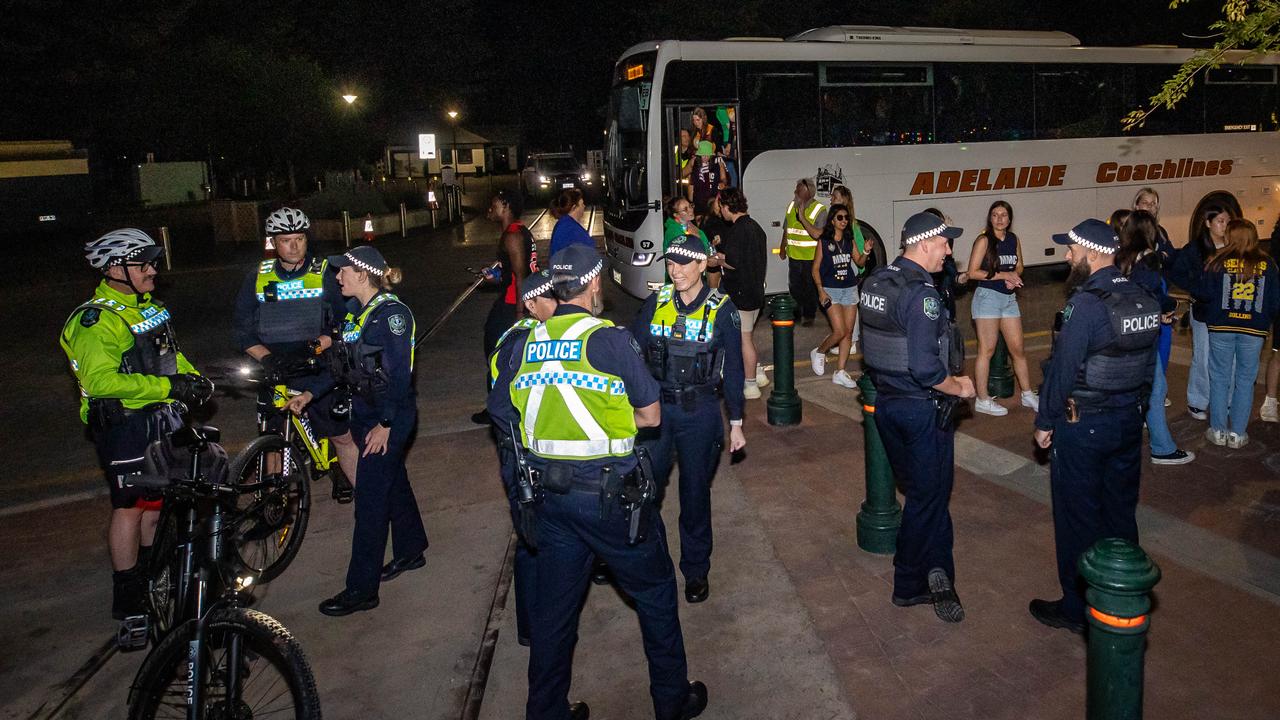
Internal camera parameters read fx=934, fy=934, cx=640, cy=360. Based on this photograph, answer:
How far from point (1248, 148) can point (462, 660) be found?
17943 mm

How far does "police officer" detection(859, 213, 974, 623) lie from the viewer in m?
4.49

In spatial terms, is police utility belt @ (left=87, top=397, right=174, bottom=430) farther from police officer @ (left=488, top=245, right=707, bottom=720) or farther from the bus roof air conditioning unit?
the bus roof air conditioning unit

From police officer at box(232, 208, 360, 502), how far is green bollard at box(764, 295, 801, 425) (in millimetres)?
3533

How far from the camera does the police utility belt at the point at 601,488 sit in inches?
141

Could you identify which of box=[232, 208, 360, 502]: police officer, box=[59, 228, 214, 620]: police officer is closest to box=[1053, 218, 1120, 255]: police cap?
box=[232, 208, 360, 502]: police officer

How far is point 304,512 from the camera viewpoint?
5844mm

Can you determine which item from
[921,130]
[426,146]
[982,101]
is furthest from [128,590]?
[426,146]

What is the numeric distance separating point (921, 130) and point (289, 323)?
11.1 m

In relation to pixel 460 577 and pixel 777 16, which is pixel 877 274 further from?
pixel 777 16

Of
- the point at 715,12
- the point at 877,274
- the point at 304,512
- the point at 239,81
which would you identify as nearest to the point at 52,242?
the point at 239,81

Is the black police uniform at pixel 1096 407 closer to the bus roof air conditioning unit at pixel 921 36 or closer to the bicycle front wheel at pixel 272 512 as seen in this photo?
the bicycle front wheel at pixel 272 512

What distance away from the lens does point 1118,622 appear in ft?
9.57

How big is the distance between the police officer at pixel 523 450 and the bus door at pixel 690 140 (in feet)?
30.0

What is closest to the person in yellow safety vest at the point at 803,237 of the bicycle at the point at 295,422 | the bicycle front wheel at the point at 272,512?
the bicycle at the point at 295,422
